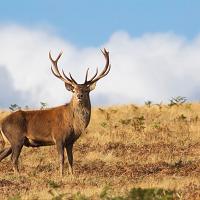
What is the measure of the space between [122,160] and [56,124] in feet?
6.23

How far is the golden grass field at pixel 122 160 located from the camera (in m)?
12.0

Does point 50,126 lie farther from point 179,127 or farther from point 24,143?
point 179,127

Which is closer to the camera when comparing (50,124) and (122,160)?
(50,124)

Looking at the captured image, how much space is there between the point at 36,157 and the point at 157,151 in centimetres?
282

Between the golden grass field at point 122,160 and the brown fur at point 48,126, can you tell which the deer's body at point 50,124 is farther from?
the golden grass field at point 122,160

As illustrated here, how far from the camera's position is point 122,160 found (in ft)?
56.5

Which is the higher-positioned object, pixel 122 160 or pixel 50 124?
pixel 50 124

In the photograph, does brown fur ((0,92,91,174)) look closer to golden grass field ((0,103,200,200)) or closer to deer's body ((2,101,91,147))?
deer's body ((2,101,91,147))

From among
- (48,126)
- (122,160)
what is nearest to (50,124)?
(48,126)

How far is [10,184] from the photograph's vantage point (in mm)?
13266

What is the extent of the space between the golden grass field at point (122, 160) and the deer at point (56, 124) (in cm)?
57

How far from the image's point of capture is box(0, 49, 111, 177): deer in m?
16.1

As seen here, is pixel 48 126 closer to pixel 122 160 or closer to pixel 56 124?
pixel 56 124

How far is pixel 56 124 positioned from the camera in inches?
639
